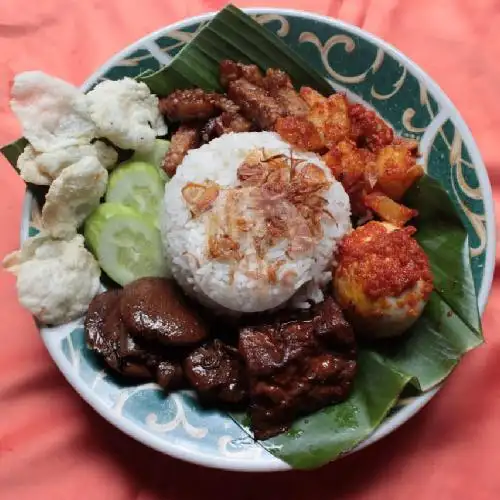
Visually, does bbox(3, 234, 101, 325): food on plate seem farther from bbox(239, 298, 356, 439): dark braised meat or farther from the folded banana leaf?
bbox(239, 298, 356, 439): dark braised meat

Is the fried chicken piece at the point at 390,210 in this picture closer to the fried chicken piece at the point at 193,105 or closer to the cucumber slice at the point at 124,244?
the fried chicken piece at the point at 193,105

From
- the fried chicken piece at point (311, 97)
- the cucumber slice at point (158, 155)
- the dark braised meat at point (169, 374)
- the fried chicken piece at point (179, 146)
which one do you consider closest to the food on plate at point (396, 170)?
the fried chicken piece at point (311, 97)

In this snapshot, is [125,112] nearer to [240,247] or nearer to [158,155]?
[158,155]

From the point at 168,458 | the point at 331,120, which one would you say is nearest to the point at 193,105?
the point at 331,120

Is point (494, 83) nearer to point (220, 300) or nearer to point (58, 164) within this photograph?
point (220, 300)

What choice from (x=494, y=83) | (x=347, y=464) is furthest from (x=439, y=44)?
(x=347, y=464)
